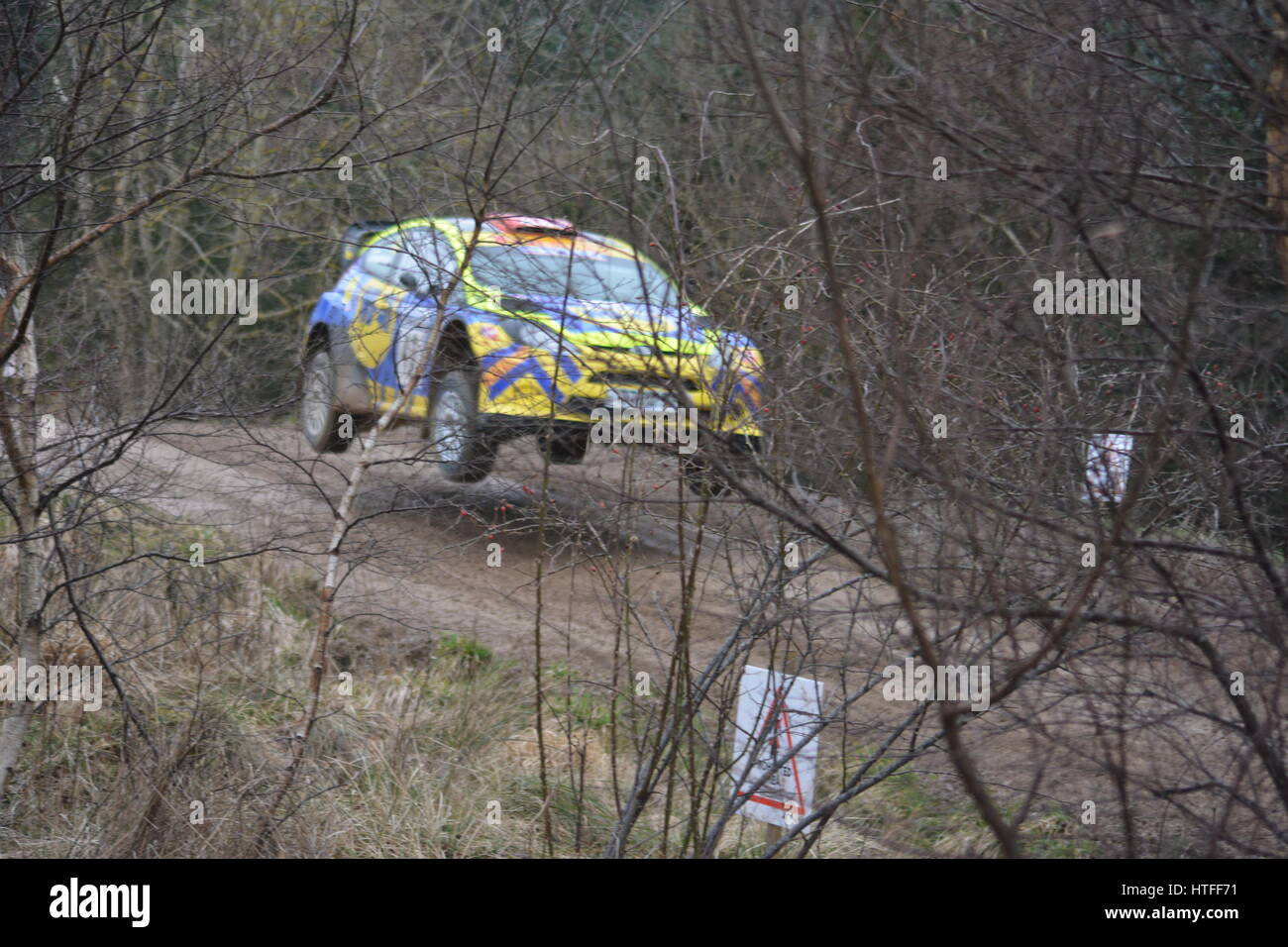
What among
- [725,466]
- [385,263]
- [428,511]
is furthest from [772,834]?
[385,263]

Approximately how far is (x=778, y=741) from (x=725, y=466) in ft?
6.81

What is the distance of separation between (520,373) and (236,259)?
11.6m

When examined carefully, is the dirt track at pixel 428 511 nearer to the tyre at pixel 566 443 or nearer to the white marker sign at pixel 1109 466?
the tyre at pixel 566 443

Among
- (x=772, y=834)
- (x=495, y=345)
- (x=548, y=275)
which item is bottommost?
(x=772, y=834)

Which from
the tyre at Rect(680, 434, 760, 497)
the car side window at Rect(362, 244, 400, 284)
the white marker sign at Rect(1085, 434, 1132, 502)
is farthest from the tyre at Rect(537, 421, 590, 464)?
the white marker sign at Rect(1085, 434, 1132, 502)

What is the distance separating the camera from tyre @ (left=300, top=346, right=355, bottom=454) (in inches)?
203

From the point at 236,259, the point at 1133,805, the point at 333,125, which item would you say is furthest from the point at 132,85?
the point at 236,259

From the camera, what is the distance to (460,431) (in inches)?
208

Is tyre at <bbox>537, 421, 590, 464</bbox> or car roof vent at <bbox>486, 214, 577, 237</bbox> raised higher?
car roof vent at <bbox>486, 214, 577, 237</bbox>

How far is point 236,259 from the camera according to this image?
15305 millimetres

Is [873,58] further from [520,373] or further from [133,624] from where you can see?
[133,624]

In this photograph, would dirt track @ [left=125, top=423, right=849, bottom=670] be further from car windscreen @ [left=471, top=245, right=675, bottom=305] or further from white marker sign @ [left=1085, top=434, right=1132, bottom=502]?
white marker sign @ [left=1085, top=434, right=1132, bottom=502]

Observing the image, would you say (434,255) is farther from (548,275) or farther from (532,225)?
(548,275)

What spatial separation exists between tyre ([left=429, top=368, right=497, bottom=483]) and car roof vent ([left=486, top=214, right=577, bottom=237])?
62 centimetres
